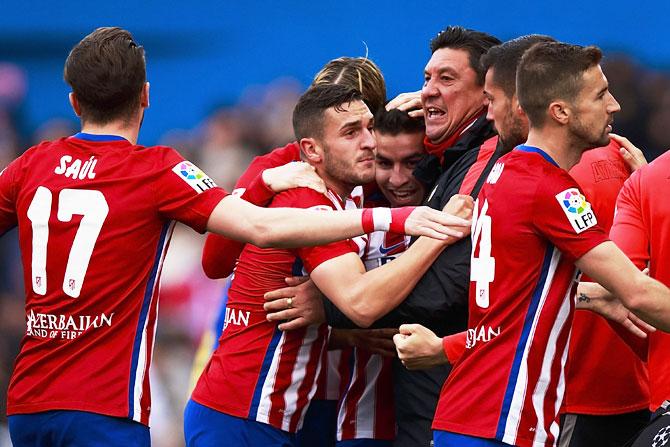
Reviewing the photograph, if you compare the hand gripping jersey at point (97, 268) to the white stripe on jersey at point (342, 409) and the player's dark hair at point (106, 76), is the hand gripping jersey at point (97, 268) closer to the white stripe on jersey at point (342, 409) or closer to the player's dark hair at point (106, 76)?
the player's dark hair at point (106, 76)

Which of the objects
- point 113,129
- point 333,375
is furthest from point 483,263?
point 333,375

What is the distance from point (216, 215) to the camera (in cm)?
444

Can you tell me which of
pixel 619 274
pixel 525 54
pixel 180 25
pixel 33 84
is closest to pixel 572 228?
pixel 619 274

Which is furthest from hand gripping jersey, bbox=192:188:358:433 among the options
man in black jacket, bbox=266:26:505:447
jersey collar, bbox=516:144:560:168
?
jersey collar, bbox=516:144:560:168

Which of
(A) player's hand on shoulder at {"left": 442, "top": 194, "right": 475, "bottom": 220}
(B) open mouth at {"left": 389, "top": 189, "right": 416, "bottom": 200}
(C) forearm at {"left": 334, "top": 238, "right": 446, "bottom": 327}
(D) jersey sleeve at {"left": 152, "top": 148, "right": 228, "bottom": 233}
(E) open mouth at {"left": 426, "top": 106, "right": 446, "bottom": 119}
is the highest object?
(E) open mouth at {"left": 426, "top": 106, "right": 446, "bottom": 119}

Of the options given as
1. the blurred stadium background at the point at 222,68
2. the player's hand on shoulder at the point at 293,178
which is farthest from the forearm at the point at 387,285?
the blurred stadium background at the point at 222,68

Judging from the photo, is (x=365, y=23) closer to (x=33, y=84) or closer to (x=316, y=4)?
(x=316, y=4)

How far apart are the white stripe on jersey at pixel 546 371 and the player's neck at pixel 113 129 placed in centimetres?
167

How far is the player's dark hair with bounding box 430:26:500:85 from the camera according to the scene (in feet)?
18.4

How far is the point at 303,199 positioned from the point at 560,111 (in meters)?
1.23

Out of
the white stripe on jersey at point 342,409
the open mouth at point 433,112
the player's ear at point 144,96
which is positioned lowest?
the white stripe on jersey at point 342,409

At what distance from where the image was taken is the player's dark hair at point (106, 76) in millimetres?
4457

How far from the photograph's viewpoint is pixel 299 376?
5012 millimetres

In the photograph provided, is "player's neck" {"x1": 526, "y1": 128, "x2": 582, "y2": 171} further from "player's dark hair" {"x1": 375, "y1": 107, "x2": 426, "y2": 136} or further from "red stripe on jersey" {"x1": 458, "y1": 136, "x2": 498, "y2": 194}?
"player's dark hair" {"x1": 375, "y1": 107, "x2": 426, "y2": 136}
